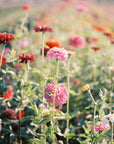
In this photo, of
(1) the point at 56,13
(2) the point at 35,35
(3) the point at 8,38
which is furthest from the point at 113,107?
(1) the point at 56,13

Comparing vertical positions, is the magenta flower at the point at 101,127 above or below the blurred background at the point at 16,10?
below

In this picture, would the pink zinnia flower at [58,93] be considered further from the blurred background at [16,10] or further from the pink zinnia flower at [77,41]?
the blurred background at [16,10]

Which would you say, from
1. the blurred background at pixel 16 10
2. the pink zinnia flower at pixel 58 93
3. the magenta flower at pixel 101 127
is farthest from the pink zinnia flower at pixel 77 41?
the blurred background at pixel 16 10

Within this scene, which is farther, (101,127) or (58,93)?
(58,93)

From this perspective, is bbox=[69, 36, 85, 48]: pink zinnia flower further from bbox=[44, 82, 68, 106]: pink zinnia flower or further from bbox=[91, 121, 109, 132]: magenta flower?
bbox=[91, 121, 109, 132]: magenta flower

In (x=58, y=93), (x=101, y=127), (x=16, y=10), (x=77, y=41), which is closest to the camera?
(x=101, y=127)

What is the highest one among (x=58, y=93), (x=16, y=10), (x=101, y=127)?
(x=16, y=10)

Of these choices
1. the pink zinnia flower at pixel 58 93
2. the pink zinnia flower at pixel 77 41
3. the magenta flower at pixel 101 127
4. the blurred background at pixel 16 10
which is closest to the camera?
the magenta flower at pixel 101 127

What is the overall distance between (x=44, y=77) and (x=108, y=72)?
124 centimetres

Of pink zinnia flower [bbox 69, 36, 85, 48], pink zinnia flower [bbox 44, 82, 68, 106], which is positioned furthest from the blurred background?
pink zinnia flower [bbox 44, 82, 68, 106]

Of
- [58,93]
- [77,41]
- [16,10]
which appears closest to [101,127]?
[58,93]

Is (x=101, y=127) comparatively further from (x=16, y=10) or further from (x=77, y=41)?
(x=16, y=10)

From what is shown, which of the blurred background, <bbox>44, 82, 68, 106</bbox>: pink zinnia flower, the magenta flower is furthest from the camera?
the blurred background

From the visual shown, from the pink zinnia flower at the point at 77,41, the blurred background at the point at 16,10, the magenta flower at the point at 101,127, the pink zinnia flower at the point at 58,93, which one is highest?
the blurred background at the point at 16,10
